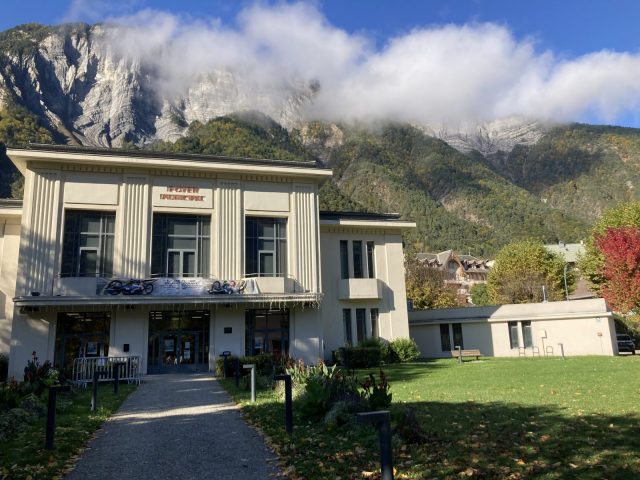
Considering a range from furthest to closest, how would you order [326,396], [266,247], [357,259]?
[357,259], [266,247], [326,396]

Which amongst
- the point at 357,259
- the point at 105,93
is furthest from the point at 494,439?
the point at 105,93

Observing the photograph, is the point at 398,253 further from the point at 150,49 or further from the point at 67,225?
the point at 150,49

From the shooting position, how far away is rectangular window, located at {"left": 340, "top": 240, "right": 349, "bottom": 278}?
29781mm

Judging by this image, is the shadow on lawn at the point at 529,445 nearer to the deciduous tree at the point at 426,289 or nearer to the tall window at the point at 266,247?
the tall window at the point at 266,247

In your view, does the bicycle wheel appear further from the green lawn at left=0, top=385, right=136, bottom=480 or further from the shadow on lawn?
the shadow on lawn

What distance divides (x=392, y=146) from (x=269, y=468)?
143294 mm

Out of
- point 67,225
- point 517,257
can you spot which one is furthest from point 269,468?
point 517,257

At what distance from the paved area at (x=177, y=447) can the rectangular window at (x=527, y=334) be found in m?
26.5

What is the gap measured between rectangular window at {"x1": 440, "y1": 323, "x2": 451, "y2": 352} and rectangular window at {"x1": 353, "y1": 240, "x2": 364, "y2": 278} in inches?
370

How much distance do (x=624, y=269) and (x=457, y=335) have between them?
44.2 feet

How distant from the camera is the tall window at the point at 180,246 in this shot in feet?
83.3

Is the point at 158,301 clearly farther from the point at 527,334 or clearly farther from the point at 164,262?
the point at 527,334

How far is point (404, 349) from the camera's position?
28.8 metres

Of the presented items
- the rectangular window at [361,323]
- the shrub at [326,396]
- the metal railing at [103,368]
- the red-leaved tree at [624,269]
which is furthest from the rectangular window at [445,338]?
the shrub at [326,396]
